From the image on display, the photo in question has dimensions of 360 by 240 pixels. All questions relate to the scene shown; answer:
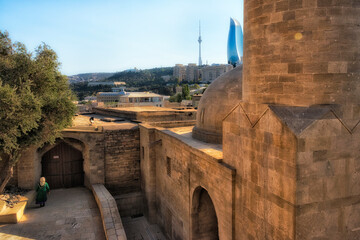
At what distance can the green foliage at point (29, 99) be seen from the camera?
27.7ft

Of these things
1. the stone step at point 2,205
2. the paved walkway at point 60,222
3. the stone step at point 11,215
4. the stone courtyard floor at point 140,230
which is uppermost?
the stone step at point 2,205

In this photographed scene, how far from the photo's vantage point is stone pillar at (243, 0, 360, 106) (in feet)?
14.1

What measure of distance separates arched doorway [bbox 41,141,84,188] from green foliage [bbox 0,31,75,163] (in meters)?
1.80

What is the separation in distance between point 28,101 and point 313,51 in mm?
8274

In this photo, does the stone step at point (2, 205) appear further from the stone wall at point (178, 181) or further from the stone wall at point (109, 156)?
the stone wall at point (178, 181)

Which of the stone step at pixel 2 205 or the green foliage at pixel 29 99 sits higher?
the green foliage at pixel 29 99

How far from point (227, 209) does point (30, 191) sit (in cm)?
852

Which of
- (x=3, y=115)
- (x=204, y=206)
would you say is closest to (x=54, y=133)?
(x=3, y=115)

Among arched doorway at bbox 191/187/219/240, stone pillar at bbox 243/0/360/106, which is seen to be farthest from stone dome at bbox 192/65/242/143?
stone pillar at bbox 243/0/360/106

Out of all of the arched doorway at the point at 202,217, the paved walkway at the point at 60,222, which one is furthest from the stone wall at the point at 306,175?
the paved walkway at the point at 60,222

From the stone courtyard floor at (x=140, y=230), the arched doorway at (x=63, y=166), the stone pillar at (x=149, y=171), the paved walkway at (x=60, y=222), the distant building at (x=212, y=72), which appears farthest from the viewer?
the distant building at (x=212, y=72)

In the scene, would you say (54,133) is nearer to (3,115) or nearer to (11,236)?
(3,115)

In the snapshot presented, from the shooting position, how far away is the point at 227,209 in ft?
19.6

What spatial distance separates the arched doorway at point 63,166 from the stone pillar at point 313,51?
33.8ft
